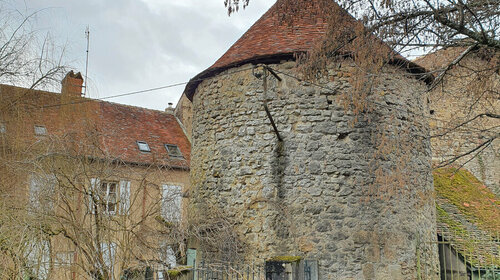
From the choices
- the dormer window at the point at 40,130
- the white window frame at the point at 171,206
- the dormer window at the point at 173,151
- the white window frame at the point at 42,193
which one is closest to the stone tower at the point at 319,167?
the white window frame at the point at 171,206

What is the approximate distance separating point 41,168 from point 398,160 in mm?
5684

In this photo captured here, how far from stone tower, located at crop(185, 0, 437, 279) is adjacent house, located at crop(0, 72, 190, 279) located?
1400 mm

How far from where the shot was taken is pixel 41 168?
6789mm

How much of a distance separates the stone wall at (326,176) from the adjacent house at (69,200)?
1417mm

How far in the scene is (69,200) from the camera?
684 centimetres

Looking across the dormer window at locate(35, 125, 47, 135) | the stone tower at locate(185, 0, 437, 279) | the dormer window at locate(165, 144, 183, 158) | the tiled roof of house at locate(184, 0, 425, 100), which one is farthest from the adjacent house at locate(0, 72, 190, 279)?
the dormer window at locate(165, 144, 183, 158)

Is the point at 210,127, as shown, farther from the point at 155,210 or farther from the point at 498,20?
the point at 498,20

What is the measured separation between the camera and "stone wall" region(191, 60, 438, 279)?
8.23 metres

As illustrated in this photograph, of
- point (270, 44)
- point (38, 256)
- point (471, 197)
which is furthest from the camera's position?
point (471, 197)

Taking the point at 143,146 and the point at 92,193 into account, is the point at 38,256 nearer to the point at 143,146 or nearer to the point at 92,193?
the point at 92,193

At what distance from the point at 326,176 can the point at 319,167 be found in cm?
19

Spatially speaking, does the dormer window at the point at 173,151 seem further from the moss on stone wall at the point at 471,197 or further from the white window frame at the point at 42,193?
the white window frame at the point at 42,193

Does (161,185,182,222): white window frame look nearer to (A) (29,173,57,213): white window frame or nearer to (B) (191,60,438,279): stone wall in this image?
(B) (191,60,438,279): stone wall

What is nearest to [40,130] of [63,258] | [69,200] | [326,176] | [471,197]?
[69,200]
